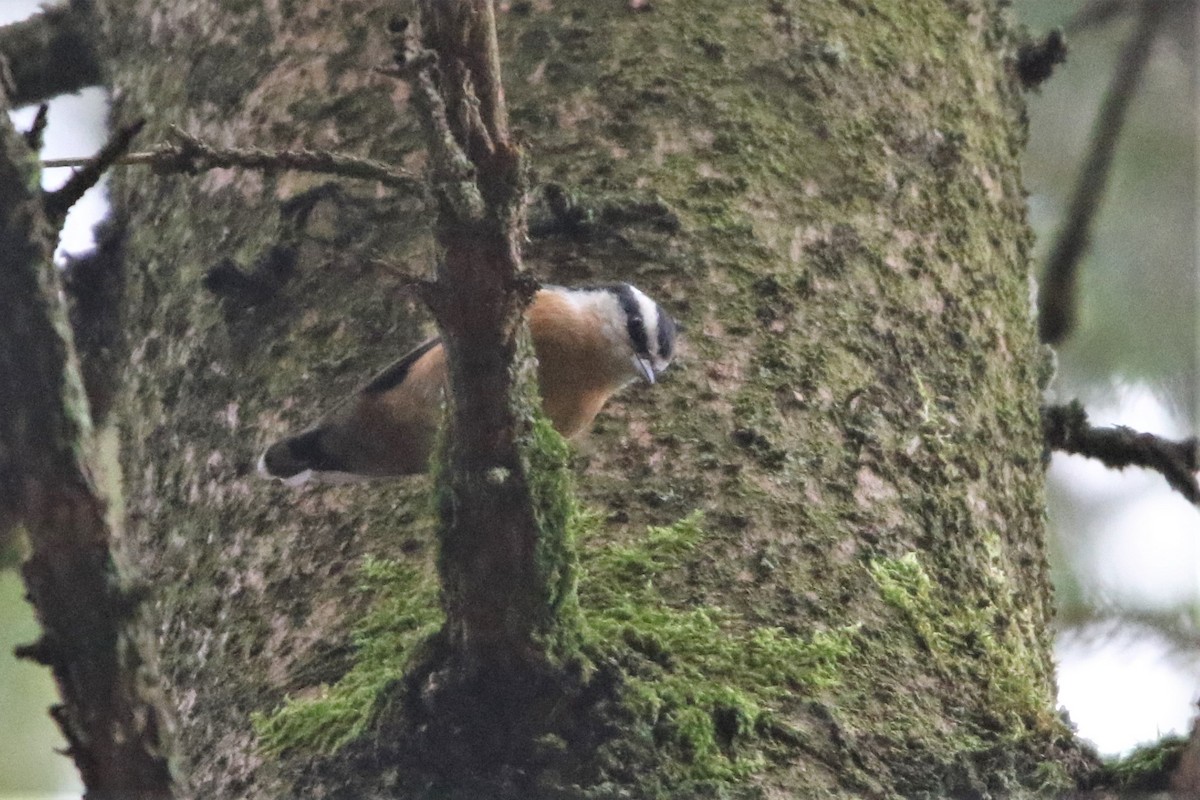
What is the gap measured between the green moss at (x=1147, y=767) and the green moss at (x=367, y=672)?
82cm

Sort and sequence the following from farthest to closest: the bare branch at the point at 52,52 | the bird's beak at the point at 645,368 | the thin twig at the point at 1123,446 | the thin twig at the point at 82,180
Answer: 1. the bare branch at the point at 52,52
2. the thin twig at the point at 1123,446
3. the bird's beak at the point at 645,368
4. the thin twig at the point at 82,180

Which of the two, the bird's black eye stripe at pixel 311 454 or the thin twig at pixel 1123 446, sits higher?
the thin twig at pixel 1123 446

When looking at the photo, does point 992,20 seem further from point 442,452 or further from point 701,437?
point 442,452

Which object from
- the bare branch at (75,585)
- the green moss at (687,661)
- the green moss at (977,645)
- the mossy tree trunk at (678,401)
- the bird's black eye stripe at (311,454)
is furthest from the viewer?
the bird's black eye stripe at (311,454)

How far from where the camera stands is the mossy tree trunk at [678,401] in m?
1.68

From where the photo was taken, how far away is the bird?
201cm

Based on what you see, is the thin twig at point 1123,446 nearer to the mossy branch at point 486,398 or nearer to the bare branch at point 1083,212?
the bare branch at point 1083,212

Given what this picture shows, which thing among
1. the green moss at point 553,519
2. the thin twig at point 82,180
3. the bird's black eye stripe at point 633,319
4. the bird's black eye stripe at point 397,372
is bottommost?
the green moss at point 553,519

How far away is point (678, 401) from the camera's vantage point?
1.96 m

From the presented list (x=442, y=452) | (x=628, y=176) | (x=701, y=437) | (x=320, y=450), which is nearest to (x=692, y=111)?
(x=628, y=176)

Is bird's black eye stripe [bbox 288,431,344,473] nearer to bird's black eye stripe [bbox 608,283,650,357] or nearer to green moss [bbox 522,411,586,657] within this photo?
bird's black eye stripe [bbox 608,283,650,357]

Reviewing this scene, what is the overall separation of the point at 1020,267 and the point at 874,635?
2.98 ft

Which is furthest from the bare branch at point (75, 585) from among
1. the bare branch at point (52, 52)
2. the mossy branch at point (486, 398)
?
the bare branch at point (52, 52)

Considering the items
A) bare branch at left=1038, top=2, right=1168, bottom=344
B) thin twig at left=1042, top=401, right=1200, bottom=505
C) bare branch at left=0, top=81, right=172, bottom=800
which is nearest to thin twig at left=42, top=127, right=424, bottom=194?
bare branch at left=0, top=81, right=172, bottom=800
